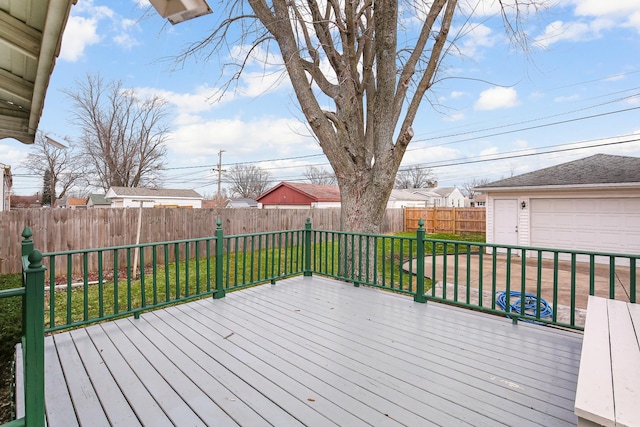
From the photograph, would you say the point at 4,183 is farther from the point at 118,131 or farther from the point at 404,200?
the point at 404,200

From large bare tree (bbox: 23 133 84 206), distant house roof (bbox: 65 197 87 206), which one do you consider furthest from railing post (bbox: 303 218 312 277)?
distant house roof (bbox: 65 197 87 206)

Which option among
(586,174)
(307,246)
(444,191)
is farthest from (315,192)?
(444,191)

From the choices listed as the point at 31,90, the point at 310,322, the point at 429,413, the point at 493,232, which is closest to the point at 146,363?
the point at 310,322

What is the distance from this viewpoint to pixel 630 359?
4.90ft

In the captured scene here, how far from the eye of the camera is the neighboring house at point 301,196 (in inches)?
790

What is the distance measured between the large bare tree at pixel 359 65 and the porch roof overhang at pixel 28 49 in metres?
3.09

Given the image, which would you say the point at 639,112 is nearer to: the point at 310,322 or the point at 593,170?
the point at 593,170

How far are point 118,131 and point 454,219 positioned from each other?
20.9 m

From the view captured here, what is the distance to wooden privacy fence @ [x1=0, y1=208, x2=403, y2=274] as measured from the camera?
6.49m

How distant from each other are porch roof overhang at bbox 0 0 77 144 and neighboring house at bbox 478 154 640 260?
1117 cm

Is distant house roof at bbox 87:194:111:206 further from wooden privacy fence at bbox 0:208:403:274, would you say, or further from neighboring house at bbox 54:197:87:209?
wooden privacy fence at bbox 0:208:403:274

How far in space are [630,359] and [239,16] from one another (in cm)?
611

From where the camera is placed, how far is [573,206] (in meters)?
9.35

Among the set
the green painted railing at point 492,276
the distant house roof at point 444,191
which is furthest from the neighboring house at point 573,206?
the distant house roof at point 444,191
